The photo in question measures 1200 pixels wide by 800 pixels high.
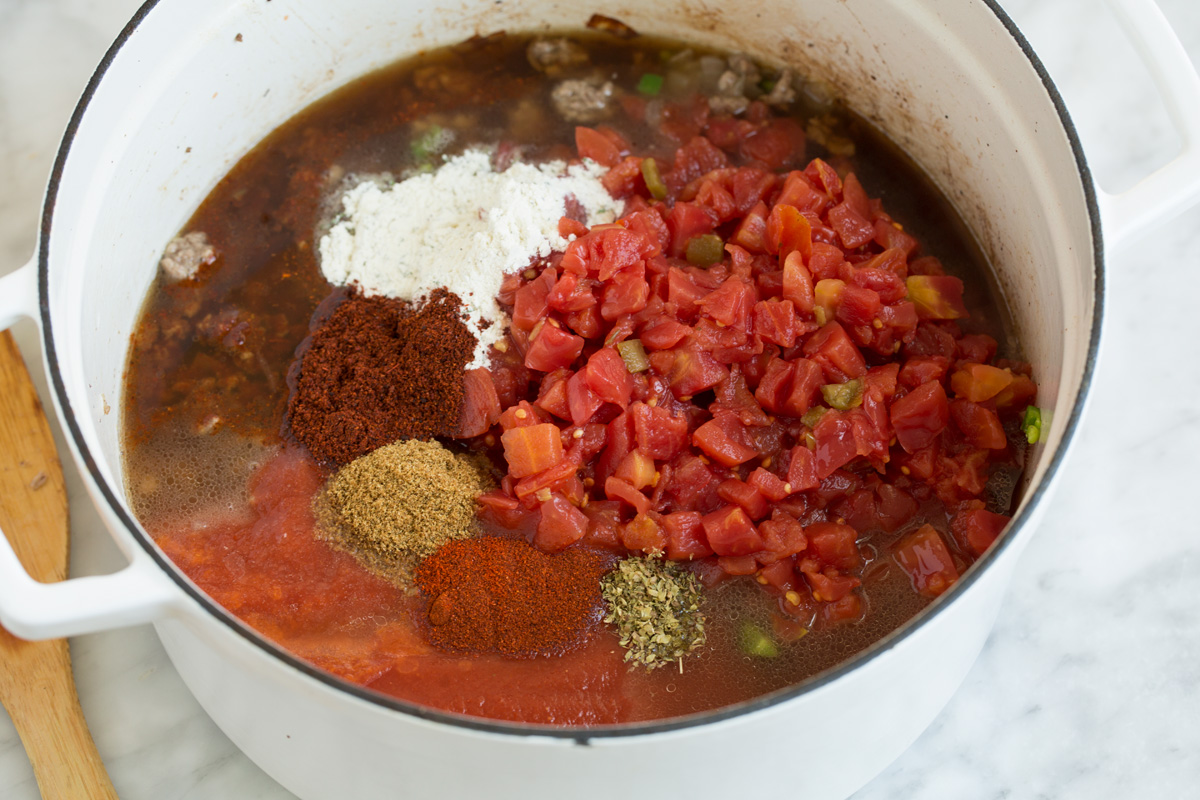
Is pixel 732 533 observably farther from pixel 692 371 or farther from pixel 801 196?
pixel 801 196

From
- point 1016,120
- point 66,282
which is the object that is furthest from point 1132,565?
point 66,282

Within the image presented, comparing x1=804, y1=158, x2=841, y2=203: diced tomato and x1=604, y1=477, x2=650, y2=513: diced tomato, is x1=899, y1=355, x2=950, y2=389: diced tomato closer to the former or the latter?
x1=804, y1=158, x2=841, y2=203: diced tomato

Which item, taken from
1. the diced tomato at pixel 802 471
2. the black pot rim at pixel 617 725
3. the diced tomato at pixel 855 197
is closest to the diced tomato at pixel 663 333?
the diced tomato at pixel 802 471

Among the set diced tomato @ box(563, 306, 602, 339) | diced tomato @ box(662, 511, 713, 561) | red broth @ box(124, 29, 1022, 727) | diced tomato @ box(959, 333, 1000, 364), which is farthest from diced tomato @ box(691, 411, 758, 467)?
diced tomato @ box(959, 333, 1000, 364)

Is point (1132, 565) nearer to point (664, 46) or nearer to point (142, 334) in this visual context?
point (664, 46)

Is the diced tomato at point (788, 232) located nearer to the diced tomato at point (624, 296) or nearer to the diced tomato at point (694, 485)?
the diced tomato at point (624, 296)

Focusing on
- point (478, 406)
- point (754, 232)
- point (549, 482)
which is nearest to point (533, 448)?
point (549, 482)
